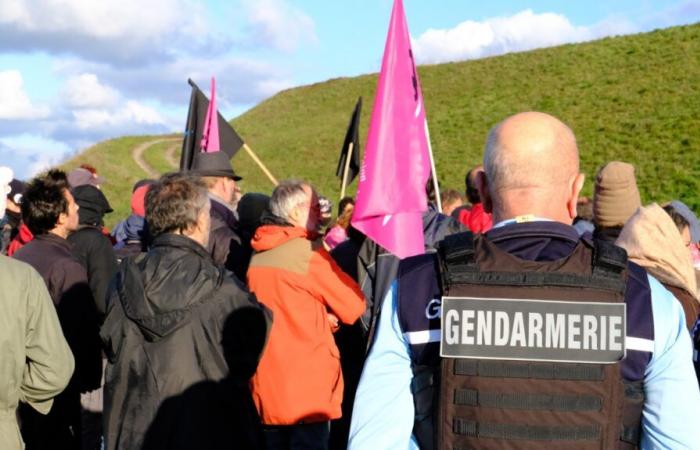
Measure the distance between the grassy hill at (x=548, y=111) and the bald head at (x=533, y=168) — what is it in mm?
20197

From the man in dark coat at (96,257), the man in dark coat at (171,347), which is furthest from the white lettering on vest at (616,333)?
the man in dark coat at (96,257)

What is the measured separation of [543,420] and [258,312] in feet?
6.87

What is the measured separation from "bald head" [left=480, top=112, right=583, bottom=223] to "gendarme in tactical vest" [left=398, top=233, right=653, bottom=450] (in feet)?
0.46

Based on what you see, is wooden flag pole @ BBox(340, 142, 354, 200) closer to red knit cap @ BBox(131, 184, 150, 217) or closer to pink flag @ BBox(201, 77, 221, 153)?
pink flag @ BBox(201, 77, 221, 153)

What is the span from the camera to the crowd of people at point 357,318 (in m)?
2.15

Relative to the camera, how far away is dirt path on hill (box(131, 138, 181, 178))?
160 feet

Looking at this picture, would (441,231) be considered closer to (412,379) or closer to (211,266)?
(211,266)

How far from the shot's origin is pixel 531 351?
217 cm

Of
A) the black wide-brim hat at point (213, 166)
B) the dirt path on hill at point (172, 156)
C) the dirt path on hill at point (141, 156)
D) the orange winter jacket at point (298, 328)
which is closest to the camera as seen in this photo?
the orange winter jacket at point (298, 328)

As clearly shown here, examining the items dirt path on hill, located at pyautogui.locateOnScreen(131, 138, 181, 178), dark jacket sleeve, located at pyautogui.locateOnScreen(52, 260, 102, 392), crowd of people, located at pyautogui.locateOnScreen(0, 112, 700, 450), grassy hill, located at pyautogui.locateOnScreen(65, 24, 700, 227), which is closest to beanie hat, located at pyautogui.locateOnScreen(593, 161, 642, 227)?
crowd of people, located at pyautogui.locateOnScreen(0, 112, 700, 450)

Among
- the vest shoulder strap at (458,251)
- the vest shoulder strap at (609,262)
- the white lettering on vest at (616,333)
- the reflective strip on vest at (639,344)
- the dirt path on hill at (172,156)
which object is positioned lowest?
the dirt path on hill at (172,156)

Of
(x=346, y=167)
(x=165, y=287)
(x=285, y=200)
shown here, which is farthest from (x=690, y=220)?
(x=346, y=167)

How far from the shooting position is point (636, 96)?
113 ft

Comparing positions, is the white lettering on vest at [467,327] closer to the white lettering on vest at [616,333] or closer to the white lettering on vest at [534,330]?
the white lettering on vest at [534,330]
